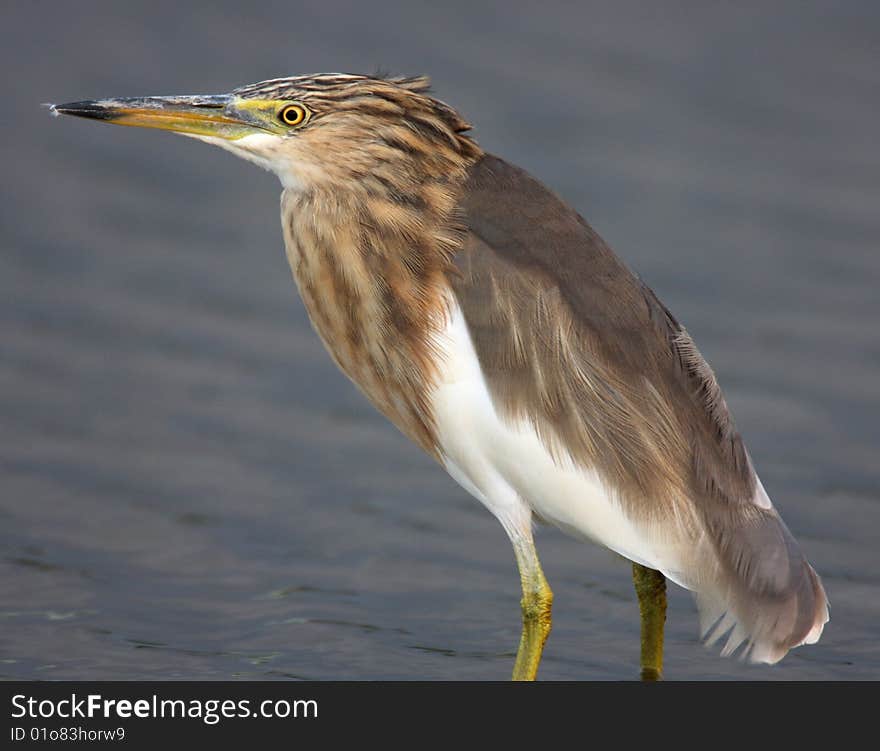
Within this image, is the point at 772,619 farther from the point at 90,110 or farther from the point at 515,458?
the point at 90,110

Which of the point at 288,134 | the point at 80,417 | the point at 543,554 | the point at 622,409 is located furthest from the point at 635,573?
the point at 80,417

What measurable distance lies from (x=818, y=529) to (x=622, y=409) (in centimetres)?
166

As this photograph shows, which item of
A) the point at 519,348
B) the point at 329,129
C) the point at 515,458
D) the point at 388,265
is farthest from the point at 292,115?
the point at 515,458

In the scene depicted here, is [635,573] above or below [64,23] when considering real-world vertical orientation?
below

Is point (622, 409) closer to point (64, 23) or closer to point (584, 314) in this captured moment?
point (584, 314)

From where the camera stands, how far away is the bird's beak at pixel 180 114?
3740 mm

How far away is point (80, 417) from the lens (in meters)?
5.69

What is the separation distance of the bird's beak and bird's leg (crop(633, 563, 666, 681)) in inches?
53.5

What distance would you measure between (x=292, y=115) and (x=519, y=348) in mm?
683

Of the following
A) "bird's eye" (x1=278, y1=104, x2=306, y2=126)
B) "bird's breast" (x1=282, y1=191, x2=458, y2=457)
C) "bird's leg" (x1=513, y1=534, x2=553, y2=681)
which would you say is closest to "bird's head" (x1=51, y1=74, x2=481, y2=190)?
"bird's eye" (x1=278, y1=104, x2=306, y2=126)

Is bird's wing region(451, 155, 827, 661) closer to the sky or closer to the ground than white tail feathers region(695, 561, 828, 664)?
closer to the sky

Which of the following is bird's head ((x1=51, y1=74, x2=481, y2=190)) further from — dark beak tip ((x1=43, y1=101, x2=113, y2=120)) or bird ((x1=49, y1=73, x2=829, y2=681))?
dark beak tip ((x1=43, y1=101, x2=113, y2=120))

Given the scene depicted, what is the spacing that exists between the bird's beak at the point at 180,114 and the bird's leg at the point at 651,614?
53.5 inches

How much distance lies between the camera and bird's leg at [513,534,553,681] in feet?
12.3
